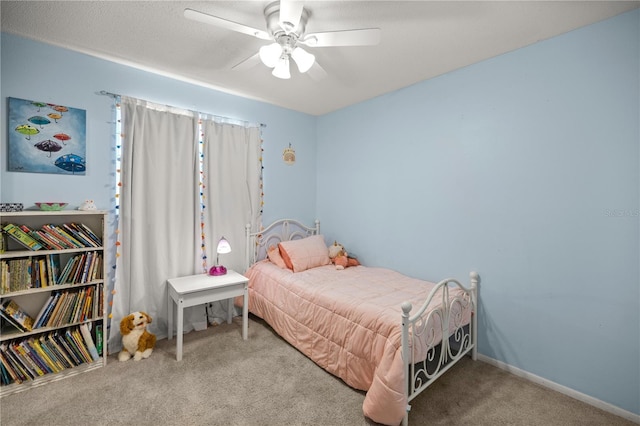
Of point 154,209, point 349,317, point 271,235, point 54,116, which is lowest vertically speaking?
point 349,317

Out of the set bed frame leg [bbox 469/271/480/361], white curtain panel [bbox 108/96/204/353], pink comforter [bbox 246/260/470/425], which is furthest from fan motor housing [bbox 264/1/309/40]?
bed frame leg [bbox 469/271/480/361]

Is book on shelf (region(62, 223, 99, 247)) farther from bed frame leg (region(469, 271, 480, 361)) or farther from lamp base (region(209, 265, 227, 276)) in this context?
bed frame leg (region(469, 271, 480, 361))

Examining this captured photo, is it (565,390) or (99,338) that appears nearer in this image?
(565,390)

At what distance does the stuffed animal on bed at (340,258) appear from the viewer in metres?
3.34

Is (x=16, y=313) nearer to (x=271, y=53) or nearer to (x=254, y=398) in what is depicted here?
(x=254, y=398)

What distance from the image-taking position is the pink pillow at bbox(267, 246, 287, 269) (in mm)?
3271

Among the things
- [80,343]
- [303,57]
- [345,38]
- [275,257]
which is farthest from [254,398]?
[345,38]

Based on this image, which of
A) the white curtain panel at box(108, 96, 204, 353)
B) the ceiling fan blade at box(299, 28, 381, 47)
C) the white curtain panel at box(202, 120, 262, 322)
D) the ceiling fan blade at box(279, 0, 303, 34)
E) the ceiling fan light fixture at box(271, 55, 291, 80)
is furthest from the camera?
the white curtain panel at box(202, 120, 262, 322)

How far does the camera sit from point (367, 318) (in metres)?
2.06

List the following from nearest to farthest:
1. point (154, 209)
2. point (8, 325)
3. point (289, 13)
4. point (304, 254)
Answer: point (289, 13) → point (8, 325) → point (154, 209) → point (304, 254)

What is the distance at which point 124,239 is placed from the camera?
2.64 m

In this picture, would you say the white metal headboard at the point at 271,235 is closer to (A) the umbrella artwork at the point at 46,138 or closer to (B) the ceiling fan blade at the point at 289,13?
(A) the umbrella artwork at the point at 46,138

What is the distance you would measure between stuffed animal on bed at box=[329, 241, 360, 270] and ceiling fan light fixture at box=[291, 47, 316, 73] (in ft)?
6.77

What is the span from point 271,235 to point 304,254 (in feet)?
2.13
